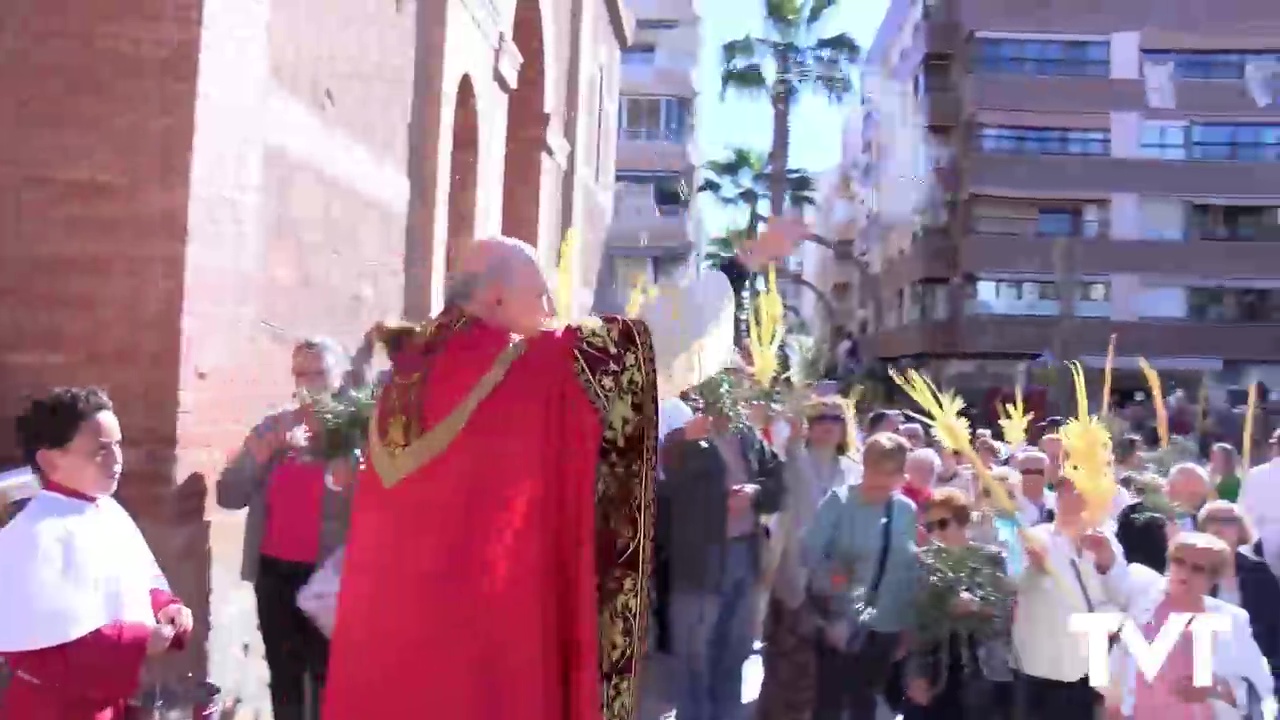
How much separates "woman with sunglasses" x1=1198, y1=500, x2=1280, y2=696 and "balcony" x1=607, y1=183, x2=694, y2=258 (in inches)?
978

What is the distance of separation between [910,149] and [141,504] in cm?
3885

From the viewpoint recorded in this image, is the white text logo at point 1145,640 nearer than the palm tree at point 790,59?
Yes

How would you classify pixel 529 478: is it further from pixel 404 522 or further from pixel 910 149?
pixel 910 149

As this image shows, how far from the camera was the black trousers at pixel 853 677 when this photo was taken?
19.0 ft

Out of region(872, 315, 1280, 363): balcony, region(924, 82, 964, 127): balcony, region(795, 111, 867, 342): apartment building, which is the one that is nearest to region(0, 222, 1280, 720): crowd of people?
region(872, 315, 1280, 363): balcony

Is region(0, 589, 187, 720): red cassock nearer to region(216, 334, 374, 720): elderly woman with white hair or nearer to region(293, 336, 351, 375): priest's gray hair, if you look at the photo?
region(216, 334, 374, 720): elderly woman with white hair

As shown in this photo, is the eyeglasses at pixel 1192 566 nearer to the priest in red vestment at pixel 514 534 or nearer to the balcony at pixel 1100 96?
the priest in red vestment at pixel 514 534

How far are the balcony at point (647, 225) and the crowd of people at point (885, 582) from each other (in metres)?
24.6

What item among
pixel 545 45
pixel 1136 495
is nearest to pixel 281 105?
pixel 1136 495

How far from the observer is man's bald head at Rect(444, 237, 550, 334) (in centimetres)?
367

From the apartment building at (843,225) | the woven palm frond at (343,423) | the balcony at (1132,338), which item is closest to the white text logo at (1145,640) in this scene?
the woven palm frond at (343,423)

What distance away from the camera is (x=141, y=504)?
5195mm

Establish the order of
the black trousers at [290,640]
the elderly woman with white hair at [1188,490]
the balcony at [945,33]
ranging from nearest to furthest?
the black trousers at [290,640]
the elderly woman with white hair at [1188,490]
the balcony at [945,33]

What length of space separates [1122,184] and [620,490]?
35.2 metres
